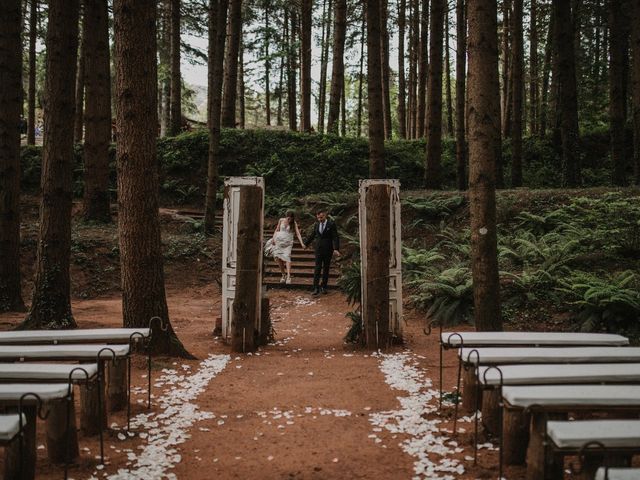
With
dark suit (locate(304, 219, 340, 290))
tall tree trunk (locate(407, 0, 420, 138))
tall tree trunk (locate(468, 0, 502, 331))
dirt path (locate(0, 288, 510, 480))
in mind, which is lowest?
dirt path (locate(0, 288, 510, 480))

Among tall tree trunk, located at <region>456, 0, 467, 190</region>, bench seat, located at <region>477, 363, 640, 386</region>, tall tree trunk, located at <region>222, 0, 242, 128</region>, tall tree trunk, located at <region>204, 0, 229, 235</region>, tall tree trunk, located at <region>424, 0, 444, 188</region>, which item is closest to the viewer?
bench seat, located at <region>477, 363, 640, 386</region>

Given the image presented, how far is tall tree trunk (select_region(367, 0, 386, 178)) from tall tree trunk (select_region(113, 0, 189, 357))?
7.00 meters

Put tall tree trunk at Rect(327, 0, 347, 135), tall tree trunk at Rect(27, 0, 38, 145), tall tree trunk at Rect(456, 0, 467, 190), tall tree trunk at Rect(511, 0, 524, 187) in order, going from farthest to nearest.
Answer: tall tree trunk at Rect(27, 0, 38, 145) → tall tree trunk at Rect(327, 0, 347, 135) → tall tree trunk at Rect(511, 0, 524, 187) → tall tree trunk at Rect(456, 0, 467, 190)

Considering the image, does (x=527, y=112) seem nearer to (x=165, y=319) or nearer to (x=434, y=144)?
(x=434, y=144)

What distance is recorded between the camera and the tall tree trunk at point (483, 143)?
19.1ft

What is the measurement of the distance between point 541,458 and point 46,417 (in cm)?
330

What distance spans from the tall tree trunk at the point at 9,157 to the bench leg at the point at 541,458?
31.3 feet

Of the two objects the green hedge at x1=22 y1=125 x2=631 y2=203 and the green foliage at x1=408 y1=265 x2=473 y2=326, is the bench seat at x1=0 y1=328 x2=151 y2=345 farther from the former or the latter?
the green hedge at x1=22 y1=125 x2=631 y2=203

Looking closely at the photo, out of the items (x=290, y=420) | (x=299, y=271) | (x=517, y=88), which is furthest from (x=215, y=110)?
(x=290, y=420)

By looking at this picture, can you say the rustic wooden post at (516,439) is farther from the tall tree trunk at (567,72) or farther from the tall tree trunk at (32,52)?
the tall tree trunk at (32,52)

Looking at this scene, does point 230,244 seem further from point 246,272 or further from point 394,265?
point 394,265

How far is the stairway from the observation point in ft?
47.8

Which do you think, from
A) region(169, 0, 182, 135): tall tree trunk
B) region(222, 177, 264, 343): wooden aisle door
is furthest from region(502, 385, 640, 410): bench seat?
region(169, 0, 182, 135): tall tree trunk

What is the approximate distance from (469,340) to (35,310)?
6719 mm
